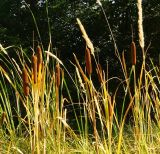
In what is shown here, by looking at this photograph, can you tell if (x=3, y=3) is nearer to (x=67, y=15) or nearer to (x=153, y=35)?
(x=67, y=15)

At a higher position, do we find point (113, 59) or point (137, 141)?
point (137, 141)

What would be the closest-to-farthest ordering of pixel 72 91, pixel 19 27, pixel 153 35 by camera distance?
pixel 72 91 → pixel 153 35 → pixel 19 27

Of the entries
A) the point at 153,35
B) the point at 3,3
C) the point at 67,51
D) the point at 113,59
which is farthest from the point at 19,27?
the point at 153,35

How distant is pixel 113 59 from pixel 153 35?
1277 mm

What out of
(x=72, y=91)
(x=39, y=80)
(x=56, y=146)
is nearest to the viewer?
(x=39, y=80)

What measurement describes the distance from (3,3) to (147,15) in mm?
4200

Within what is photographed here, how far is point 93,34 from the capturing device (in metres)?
13.9

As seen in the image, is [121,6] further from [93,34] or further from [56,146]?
[56,146]

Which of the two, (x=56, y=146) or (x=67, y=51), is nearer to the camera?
(x=56, y=146)

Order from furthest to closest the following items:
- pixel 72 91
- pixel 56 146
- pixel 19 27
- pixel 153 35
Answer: pixel 19 27 → pixel 153 35 → pixel 72 91 → pixel 56 146

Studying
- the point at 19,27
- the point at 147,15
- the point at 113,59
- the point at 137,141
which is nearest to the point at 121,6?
the point at 147,15

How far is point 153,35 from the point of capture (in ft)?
42.9

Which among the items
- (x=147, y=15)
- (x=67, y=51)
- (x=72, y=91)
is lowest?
(x=72, y=91)

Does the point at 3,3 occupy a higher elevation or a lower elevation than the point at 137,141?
higher
